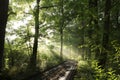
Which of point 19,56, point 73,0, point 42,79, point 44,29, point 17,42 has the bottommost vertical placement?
point 42,79

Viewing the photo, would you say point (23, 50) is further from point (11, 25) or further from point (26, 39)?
point (11, 25)

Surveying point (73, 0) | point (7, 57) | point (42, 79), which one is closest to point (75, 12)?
point (73, 0)

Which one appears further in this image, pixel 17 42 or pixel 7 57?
pixel 17 42

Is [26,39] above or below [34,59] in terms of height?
above

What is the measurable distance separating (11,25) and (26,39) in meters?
1.95

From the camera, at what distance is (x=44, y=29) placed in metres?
20.7

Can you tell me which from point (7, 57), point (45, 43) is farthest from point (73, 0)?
point (45, 43)

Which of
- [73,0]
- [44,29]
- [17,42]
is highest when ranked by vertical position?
[73,0]

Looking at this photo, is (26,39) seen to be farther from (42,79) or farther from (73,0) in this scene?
(73,0)

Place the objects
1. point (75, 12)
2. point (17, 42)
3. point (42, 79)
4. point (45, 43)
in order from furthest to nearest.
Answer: point (45, 43) < point (17, 42) < point (42, 79) < point (75, 12)

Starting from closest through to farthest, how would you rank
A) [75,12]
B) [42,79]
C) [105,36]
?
[105,36] < [75,12] < [42,79]

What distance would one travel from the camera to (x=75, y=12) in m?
11.9

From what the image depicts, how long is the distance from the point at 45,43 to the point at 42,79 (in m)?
9.39

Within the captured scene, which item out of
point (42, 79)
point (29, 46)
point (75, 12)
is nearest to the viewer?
point (75, 12)
